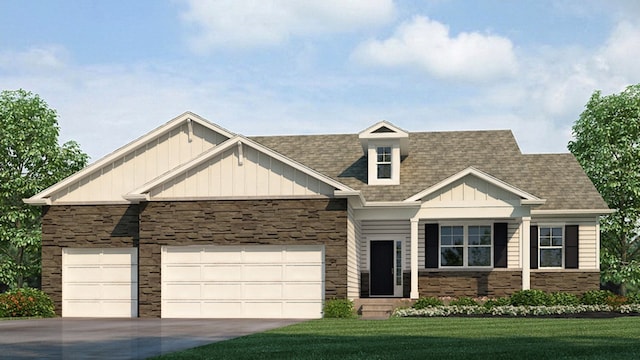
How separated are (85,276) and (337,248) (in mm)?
9052

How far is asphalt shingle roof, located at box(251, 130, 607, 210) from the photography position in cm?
3206

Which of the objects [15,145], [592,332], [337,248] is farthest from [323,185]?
[15,145]

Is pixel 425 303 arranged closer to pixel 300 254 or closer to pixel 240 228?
pixel 300 254

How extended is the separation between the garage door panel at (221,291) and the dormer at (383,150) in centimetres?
747

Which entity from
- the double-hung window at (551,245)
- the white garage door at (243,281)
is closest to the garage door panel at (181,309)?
the white garage door at (243,281)

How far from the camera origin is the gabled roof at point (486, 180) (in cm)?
2912

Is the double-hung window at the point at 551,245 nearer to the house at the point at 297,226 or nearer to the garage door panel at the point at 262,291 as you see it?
the house at the point at 297,226

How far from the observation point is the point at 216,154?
1069 inches

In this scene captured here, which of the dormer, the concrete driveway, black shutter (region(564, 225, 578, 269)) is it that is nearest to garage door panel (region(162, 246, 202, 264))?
the concrete driveway

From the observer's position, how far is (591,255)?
31.6 m

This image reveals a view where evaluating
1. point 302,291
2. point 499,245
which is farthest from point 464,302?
point 302,291

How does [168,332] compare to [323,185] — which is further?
[323,185]

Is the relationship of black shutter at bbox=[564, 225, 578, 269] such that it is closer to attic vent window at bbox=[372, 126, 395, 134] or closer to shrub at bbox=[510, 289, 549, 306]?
shrub at bbox=[510, 289, 549, 306]

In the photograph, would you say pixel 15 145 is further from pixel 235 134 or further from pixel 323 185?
pixel 323 185
